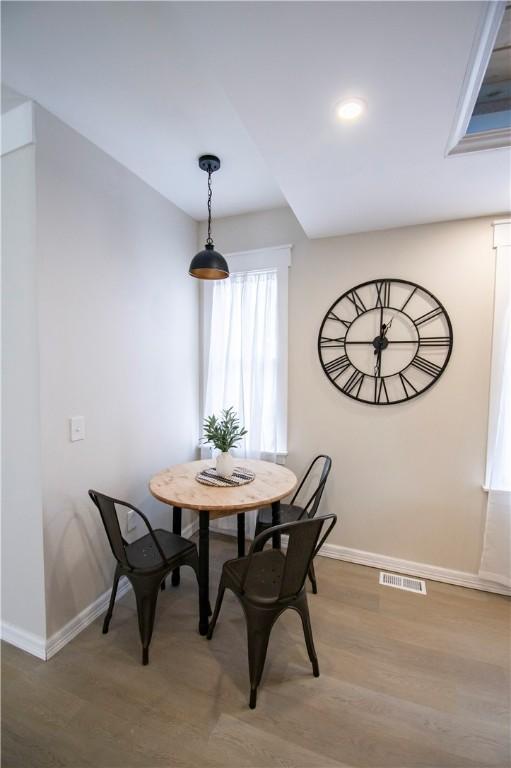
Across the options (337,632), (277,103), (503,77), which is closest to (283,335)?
(277,103)

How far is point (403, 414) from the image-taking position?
2.45 meters

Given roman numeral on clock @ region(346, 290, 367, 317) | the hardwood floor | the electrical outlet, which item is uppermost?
roman numeral on clock @ region(346, 290, 367, 317)

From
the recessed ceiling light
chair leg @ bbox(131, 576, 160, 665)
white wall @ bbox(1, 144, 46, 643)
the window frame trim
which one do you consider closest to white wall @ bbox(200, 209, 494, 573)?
the window frame trim

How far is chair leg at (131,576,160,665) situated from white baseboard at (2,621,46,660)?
0.53 metres

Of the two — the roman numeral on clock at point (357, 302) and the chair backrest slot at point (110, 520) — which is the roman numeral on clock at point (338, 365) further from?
the chair backrest slot at point (110, 520)

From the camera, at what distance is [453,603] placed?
2.18 meters

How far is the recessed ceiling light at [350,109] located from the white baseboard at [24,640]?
9.37 feet

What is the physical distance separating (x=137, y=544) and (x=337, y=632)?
1271 millimetres

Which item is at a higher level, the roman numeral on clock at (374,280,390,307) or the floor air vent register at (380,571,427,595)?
the roman numeral on clock at (374,280,390,307)

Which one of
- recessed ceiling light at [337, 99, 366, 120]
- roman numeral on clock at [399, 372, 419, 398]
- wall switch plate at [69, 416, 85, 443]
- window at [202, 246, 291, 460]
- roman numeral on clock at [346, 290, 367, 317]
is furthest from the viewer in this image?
window at [202, 246, 291, 460]

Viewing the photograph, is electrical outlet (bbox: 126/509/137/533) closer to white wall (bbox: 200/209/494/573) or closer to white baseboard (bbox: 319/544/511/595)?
white wall (bbox: 200/209/494/573)

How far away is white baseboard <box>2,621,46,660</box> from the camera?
1.73 m

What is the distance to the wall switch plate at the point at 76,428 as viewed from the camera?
1845mm

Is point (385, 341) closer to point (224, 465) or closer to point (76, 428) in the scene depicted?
point (224, 465)
